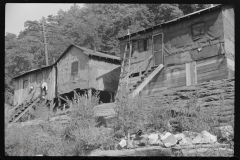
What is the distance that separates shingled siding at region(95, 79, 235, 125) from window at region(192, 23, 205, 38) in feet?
18.0

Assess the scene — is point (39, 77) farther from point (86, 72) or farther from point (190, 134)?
point (190, 134)

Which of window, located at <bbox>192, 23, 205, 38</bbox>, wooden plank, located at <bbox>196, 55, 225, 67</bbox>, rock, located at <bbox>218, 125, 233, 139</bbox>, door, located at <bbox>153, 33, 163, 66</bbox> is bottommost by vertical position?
rock, located at <bbox>218, 125, 233, 139</bbox>

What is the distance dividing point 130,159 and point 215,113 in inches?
186

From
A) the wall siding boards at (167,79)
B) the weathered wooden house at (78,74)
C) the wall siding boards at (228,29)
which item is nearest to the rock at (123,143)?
the wall siding boards at (167,79)

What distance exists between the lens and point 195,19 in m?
20.5

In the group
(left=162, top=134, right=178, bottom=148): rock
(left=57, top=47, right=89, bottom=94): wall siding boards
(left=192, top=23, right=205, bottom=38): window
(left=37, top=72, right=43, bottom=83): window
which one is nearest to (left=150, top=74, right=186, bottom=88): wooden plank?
(left=192, top=23, right=205, bottom=38): window

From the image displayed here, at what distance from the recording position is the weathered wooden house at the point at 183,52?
19328 mm

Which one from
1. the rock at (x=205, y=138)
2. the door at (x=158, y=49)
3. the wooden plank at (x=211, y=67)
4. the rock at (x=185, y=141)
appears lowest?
the rock at (x=185, y=141)

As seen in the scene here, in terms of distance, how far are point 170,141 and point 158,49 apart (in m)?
12.5

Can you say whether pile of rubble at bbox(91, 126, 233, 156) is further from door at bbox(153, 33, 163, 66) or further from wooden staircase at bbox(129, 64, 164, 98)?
door at bbox(153, 33, 163, 66)

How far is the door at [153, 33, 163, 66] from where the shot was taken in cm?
2248

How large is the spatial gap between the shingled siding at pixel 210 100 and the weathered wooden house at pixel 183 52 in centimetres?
375

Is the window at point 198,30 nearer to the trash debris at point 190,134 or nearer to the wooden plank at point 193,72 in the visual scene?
the wooden plank at point 193,72

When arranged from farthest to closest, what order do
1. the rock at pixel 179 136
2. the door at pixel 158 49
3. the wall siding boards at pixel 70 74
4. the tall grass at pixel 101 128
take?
the wall siding boards at pixel 70 74
the door at pixel 158 49
the tall grass at pixel 101 128
the rock at pixel 179 136
